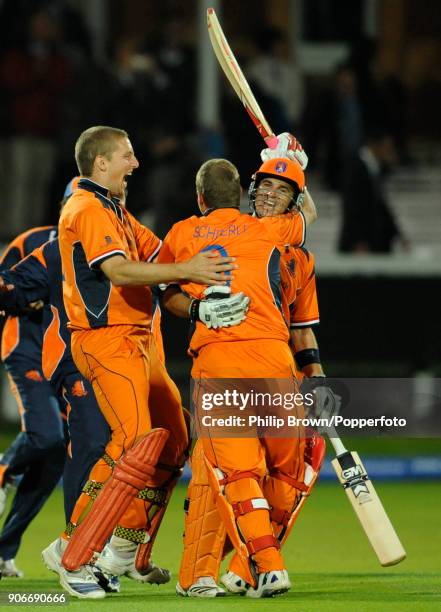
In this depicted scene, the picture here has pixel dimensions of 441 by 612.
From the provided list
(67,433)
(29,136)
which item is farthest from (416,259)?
(67,433)

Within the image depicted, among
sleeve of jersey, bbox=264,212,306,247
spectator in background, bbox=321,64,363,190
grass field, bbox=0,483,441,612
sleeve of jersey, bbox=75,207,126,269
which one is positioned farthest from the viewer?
spectator in background, bbox=321,64,363,190

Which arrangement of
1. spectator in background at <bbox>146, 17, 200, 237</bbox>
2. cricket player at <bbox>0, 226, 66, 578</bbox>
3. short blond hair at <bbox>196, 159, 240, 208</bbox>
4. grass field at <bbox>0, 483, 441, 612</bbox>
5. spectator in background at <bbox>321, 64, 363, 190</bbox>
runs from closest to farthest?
grass field at <bbox>0, 483, 441, 612</bbox>
short blond hair at <bbox>196, 159, 240, 208</bbox>
cricket player at <bbox>0, 226, 66, 578</bbox>
spectator in background at <bbox>146, 17, 200, 237</bbox>
spectator in background at <bbox>321, 64, 363, 190</bbox>

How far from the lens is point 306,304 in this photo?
7836 mm

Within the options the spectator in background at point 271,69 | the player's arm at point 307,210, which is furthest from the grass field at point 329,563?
the spectator in background at point 271,69

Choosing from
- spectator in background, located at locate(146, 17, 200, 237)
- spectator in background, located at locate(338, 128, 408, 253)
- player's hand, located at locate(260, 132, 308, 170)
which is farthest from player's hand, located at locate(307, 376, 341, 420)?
spectator in background, located at locate(338, 128, 408, 253)

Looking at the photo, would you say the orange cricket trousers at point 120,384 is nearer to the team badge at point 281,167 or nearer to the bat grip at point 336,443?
the bat grip at point 336,443

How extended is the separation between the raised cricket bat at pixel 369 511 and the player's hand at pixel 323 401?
189mm

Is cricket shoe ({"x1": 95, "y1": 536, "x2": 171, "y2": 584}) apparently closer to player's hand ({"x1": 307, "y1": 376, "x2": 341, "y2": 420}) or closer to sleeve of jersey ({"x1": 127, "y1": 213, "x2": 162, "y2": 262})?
player's hand ({"x1": 307, "y1": 376, "x2": 341, "y2": 420})

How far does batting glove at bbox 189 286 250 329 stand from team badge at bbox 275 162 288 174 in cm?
75

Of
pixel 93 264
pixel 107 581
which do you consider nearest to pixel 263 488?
pixel 107 581

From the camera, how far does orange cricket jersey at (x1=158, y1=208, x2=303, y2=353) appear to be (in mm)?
7277

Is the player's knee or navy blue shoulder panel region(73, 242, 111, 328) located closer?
navy blue shoulder panel region(73, 242, 111, 328)

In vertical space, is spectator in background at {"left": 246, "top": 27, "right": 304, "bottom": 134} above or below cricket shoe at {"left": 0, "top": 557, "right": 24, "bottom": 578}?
above

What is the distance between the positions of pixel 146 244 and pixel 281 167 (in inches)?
30.3
